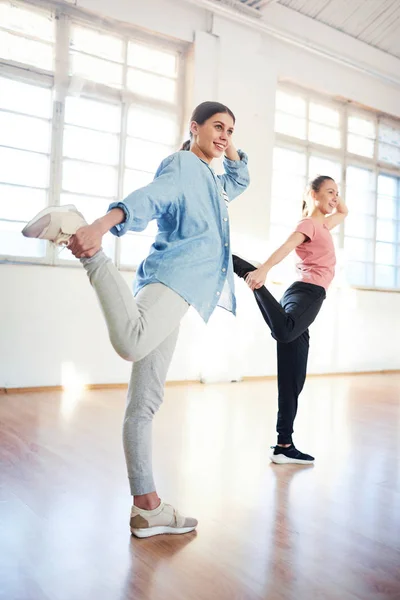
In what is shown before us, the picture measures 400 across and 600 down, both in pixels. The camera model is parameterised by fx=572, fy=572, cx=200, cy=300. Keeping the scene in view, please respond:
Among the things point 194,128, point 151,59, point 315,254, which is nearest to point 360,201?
point 151,59

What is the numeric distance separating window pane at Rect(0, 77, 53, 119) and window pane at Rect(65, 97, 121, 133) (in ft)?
0.52

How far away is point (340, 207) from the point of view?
9.38 ft

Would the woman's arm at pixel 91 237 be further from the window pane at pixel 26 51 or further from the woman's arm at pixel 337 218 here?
the window pane at pixel 26 51

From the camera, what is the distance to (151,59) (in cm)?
488

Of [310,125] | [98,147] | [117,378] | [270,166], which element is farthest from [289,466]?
[310,125]

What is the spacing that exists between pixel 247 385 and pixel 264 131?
2.36 metres

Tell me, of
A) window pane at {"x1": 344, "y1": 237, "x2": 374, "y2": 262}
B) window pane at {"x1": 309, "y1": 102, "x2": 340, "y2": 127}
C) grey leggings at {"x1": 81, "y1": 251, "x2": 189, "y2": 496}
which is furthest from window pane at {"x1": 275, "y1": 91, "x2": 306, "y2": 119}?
grey leggings at {"x1": 81, "y1": 251, "x2": 189, "y2": 496}

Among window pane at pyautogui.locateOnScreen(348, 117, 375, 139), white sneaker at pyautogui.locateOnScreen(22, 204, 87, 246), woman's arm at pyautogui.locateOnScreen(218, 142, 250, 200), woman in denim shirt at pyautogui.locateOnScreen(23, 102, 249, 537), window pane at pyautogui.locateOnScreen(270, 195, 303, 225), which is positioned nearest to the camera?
white sneaker at pyautogui.locateOnScreen(22, 204, 87, 246)

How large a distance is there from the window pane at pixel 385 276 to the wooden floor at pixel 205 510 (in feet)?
11.0

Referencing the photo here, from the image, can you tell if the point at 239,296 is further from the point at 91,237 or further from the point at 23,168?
the point at 91,237

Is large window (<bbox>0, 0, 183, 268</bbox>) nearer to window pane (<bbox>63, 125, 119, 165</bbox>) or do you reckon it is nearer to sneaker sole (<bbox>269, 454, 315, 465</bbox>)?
window pane (<bbox>63, 125, 119, 165</bbox>)

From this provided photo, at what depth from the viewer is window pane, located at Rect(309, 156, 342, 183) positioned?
6.07m

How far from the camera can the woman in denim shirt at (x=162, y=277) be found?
55.7 inches

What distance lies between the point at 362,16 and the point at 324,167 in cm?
156
